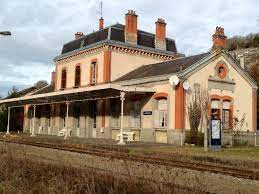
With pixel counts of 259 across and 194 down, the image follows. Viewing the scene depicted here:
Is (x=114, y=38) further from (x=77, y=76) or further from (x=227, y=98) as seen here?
(x=227, y=98)

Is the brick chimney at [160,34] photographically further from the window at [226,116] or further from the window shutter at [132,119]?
the window at [226,116]

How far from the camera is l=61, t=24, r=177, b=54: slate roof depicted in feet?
105

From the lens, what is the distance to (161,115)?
25.2 metres

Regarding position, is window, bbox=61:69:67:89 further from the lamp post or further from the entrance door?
the lamp post

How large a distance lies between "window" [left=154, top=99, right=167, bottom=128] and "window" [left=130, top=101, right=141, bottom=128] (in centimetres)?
187

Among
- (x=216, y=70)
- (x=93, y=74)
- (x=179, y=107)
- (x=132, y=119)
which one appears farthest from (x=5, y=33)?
(x=93, y=74)

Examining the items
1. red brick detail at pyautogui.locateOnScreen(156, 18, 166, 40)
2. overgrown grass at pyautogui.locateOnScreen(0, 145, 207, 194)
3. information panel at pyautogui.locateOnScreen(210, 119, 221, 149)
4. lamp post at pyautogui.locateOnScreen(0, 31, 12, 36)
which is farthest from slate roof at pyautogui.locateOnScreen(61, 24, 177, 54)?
overgrown grass at pyautogui.locateOnScreen(0, 145, 207, 194)

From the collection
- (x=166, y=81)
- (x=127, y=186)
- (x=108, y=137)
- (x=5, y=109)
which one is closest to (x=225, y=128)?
(x=166, y=81)

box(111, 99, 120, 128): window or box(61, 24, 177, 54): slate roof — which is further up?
box(61, 24, 177, 54): slate roof

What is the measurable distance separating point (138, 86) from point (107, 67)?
4812mm

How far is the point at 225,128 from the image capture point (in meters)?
26.5

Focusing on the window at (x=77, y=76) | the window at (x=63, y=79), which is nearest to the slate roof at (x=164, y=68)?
the window at (x=77, y=76)

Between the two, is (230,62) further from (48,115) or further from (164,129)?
(48,115)

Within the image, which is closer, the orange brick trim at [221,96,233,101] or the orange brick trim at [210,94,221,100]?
the orange brick trim at [210,94,221,100]
